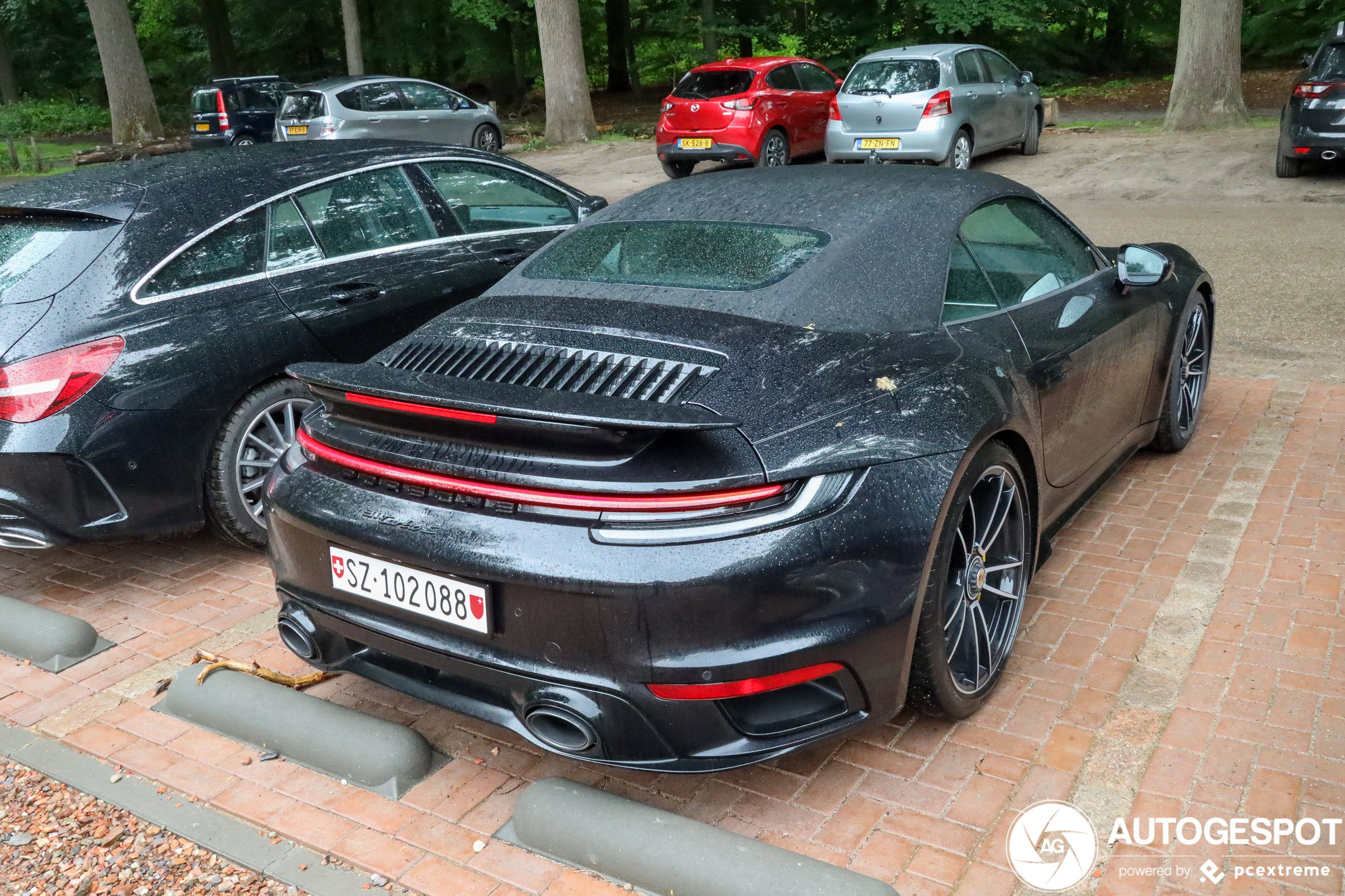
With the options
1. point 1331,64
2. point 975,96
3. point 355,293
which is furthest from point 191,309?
point 1331,64

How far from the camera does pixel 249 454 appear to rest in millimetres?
A: 4562

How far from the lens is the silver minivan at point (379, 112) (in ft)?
58.2

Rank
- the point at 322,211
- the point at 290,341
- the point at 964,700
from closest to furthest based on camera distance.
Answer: the point at 964,700
the point at 290,341
the point at 322,211

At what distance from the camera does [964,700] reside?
10.4ft

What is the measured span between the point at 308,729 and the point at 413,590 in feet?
2.61

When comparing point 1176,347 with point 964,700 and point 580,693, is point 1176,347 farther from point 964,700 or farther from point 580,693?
point 580,693

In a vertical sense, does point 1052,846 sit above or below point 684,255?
below

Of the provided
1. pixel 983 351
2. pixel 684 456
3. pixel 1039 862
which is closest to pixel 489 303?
pixel 684 456

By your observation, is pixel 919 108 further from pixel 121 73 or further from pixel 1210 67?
pixel 121 73

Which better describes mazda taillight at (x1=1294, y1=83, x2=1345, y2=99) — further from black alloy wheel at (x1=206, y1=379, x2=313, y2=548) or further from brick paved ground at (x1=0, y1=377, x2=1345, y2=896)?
black alloy wheel at (x1=206, y1=379, x2=313, y2=548)

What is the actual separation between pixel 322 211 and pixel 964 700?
11.3 feet

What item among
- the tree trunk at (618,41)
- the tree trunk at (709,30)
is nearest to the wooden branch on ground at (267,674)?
the tree trunk at (709,30)

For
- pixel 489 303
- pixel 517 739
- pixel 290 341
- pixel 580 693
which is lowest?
pixel 517 739

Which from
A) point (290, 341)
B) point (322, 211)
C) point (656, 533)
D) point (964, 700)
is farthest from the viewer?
point (322, 211)
